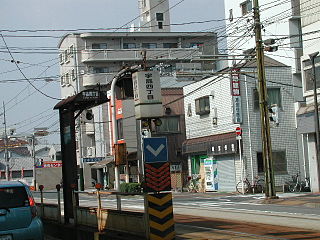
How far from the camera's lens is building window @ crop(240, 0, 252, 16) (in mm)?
46688

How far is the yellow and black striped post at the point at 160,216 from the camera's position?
1102 cm

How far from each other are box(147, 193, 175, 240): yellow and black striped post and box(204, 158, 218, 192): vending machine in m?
28.5

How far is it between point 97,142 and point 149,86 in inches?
1840

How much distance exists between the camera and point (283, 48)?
42750 mm

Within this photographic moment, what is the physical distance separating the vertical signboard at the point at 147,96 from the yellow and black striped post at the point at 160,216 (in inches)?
107

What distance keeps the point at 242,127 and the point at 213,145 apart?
3.15 metres

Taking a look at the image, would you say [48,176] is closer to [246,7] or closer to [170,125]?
[170,125]

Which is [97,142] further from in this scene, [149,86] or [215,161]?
[149,86]

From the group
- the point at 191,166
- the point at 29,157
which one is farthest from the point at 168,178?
the point at 29,157

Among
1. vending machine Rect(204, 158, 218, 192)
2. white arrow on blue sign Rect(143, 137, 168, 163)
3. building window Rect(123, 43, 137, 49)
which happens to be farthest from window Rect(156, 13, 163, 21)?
white arrow on blue sign Rect(143, 137, 168, 163)

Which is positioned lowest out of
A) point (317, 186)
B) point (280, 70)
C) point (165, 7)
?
point (317, 186)

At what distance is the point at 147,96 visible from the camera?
13.7 m

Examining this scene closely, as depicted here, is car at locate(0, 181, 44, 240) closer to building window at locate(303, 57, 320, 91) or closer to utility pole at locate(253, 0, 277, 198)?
utility pole at locate(253, 0, 277, 198)

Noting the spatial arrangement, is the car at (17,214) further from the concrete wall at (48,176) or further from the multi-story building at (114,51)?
the concrete wall at (48,176)
